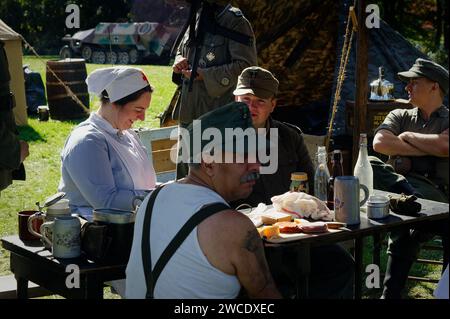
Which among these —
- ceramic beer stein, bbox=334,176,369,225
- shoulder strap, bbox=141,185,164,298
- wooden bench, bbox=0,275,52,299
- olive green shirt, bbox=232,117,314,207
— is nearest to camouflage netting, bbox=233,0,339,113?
olive green shirt, bbox=232,117,314,207

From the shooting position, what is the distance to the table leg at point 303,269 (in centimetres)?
350

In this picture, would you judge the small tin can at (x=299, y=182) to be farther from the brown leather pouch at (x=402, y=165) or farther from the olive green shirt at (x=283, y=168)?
the brown leather pouch at (x=402, y=165)

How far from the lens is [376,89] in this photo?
786 centimetres

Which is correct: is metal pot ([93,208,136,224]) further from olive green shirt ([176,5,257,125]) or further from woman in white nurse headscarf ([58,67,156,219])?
olive green shirt ([176,5,257,125])

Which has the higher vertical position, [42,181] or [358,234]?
[358,234]

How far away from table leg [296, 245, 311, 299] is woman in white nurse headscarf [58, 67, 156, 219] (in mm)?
1086

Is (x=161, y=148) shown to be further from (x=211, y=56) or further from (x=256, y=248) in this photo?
(x=256, y=248)

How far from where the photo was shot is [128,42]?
3238cm

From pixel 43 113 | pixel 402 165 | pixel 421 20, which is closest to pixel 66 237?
pixel 402 165

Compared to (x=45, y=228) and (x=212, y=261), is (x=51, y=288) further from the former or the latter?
(x=212, y=261)

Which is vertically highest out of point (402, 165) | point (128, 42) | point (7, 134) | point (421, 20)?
point (7, 134)

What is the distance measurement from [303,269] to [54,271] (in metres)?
1.07
